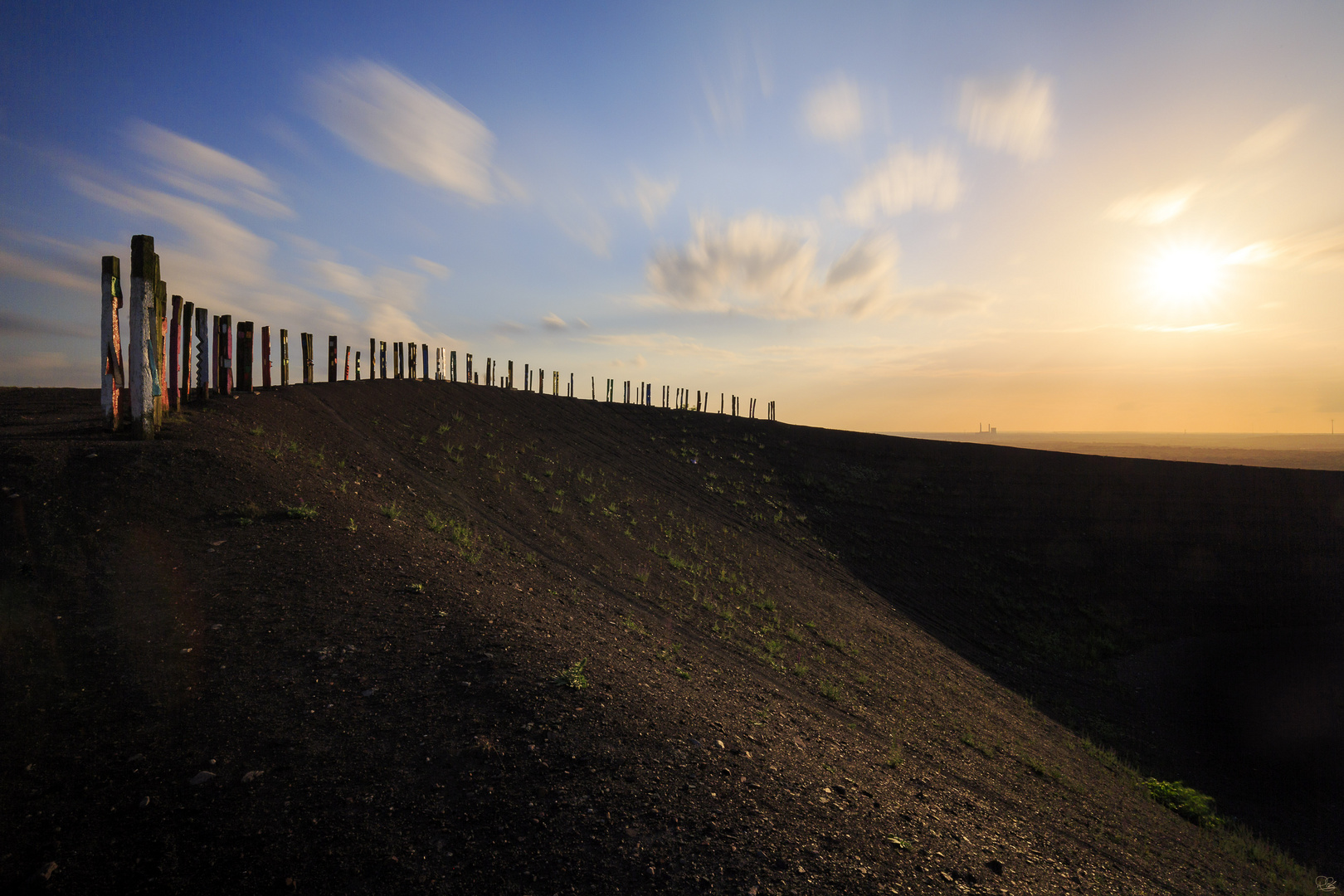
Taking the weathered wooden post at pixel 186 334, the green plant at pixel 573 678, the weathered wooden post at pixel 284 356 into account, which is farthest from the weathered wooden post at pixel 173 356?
the green plant at pixel 573 678

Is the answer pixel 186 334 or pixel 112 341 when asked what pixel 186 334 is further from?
pixel 112 341

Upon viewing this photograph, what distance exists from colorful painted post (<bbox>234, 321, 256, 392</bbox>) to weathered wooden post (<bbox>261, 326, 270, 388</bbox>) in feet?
6.96

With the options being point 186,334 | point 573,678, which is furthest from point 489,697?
point 186,334

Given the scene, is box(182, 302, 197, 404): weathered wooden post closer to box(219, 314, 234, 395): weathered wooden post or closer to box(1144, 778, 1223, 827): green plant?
box(219, 314, 234, 395): weathered wooden post

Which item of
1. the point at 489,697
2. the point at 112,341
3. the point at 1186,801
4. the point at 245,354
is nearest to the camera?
the point at 489,697

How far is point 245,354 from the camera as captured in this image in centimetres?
1561

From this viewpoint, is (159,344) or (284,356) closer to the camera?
(159,344)

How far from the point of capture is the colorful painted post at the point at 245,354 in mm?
15570

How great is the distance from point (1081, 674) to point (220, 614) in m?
22.6

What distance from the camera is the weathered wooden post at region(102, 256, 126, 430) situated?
10.6 metres

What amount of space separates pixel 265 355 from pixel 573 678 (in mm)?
17293

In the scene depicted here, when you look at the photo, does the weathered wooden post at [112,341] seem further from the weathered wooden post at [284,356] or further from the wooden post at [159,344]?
the weathered wooden post at [284,356]

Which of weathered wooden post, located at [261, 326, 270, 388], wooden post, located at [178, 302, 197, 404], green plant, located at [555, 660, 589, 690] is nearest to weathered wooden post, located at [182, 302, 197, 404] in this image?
wooden post, located at [178, 302, 197, 404]

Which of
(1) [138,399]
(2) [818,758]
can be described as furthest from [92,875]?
(1) [138,399]
